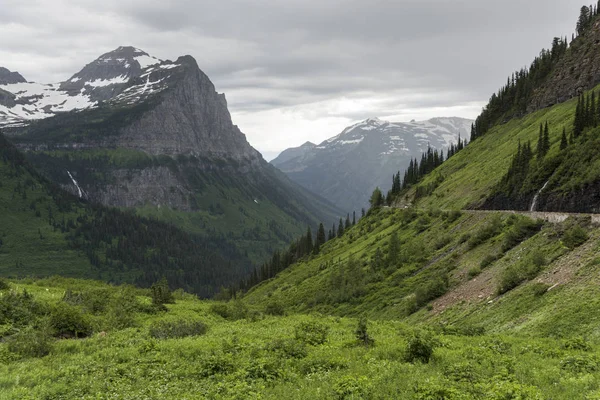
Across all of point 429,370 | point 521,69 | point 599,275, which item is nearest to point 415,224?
point 599,275

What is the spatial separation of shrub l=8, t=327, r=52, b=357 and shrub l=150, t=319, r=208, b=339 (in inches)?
249

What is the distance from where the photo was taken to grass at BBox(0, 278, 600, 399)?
15.2 m

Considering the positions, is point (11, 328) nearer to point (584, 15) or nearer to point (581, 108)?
point (581, 108)

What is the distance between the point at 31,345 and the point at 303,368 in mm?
15282

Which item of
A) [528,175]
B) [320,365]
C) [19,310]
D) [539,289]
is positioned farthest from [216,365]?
[528,175]

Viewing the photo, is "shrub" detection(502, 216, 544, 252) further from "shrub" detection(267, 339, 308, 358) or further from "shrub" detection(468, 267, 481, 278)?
"shrub" detection(267, 339, 308, 358)

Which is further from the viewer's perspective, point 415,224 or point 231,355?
point 415,224

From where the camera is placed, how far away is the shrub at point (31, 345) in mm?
21203

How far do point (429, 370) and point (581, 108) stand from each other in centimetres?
7731

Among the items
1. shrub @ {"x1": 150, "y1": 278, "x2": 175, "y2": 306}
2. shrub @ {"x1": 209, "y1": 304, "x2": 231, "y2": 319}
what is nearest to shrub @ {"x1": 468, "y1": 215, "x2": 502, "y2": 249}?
shrub @ {"x1": 209, "y1": 304, "x2": 231, "y2": 319}

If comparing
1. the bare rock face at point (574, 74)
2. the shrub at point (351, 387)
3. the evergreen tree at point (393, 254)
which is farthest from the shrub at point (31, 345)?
the bare rock face at point (574, 74)

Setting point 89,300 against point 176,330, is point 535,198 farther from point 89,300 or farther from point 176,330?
point 89,300

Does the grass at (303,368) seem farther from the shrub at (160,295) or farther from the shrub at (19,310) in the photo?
the shrub at (160,295)

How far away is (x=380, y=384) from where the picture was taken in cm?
1605
